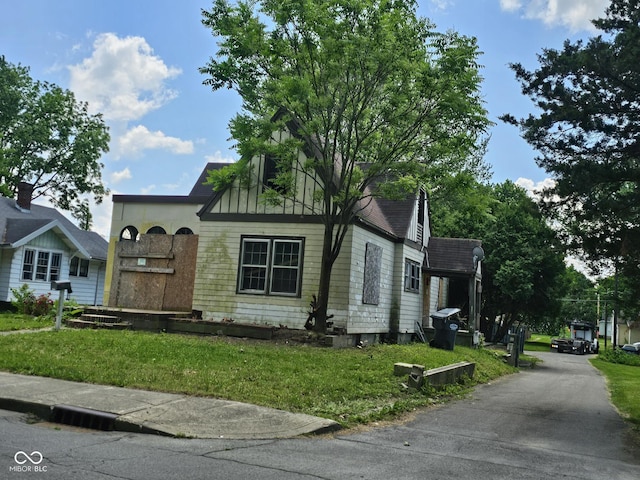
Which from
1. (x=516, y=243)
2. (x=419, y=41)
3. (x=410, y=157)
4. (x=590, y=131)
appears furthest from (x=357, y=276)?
(x=516, y=243)

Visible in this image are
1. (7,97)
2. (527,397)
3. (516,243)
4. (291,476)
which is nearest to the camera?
(291,476)

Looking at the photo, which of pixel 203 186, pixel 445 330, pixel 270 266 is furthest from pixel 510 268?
pixel 270 266

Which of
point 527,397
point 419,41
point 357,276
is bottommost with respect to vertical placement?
point 527,397

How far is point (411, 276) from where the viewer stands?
21.8 meters

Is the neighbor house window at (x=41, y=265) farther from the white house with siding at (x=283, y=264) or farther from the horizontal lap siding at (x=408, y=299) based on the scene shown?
the horizontal lap siding at (x=408, y=299)

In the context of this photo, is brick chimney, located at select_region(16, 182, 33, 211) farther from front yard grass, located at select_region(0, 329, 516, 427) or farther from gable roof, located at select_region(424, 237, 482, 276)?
gable roof, located at select_region(424, 237, 482, 276)

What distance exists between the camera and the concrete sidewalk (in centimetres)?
677

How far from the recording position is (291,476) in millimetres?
5125

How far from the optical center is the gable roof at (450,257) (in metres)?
23.0

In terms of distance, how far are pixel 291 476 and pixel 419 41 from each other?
12.4 metres

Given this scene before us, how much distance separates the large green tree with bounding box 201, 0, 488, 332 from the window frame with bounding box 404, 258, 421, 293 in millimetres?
5537

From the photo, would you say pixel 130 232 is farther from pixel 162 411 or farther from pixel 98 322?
pixel 162 411

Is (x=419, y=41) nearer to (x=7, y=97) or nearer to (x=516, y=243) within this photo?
(x=516, y=243)

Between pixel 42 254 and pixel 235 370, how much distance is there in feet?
62.9
